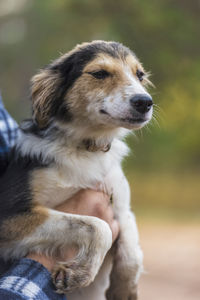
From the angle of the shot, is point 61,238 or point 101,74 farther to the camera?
point 101,74

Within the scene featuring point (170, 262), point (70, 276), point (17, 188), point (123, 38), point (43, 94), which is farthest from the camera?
point (123, 38)

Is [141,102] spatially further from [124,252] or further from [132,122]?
[124,252]

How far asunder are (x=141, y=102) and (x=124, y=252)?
71 cm

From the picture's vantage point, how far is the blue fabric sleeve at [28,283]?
1501 mm

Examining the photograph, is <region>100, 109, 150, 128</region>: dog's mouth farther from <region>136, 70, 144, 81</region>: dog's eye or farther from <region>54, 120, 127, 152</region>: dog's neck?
<region>136, 70, 144, 81</region>: dog's eye

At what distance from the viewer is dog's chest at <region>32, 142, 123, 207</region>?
2006mm

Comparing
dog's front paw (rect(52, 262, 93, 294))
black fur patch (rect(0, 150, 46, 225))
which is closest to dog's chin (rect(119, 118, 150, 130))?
black fur patch (rect(0, 150, 46, 225))

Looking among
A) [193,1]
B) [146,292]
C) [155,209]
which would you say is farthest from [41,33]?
[146,292]

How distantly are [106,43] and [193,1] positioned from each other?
663 centimetres

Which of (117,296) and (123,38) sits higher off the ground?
(117,296)

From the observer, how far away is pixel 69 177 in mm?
2072

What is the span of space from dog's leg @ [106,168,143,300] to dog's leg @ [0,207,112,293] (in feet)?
0.89

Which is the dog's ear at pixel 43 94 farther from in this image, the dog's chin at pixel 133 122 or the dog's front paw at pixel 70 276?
the dog's front paw at pixel 70 276

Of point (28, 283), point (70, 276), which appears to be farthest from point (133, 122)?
point (28, 283)
